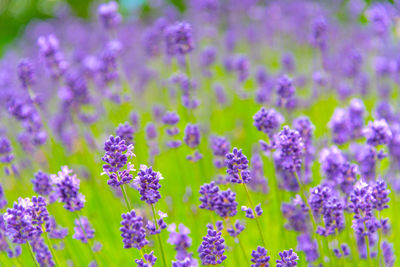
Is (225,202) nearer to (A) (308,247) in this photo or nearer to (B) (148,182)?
(B) (148,182)

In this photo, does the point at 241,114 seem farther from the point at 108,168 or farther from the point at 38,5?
the point at 38,5

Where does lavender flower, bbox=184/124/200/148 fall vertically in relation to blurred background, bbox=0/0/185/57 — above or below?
below

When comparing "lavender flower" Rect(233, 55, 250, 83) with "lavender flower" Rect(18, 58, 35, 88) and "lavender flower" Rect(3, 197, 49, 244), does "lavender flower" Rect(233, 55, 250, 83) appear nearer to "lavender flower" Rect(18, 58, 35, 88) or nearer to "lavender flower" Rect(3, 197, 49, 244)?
"lavender flower" Rect(18, 58, 35, 88)

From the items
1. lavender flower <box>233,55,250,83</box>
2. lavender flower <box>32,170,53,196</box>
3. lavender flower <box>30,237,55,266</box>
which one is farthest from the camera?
lavender flower <box>233,55,250,83</box>

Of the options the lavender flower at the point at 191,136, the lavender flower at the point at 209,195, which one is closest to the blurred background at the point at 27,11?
the lavender flower at the point at 191,136

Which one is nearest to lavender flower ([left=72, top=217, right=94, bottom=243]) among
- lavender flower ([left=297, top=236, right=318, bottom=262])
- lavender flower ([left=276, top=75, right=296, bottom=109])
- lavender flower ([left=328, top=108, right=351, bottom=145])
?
lavender flower ([left=297, top=236, right=318, bottom=262])

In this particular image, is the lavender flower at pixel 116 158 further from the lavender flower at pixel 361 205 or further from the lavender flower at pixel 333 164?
the lavender flower at pixel 333 164

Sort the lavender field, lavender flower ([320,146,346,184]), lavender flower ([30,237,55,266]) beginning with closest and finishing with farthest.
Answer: the lavender field < lavender flower ([30,237,55,266]) < lavender flower ([320,146,346,184])

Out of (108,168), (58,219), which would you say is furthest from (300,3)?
(108,168)
